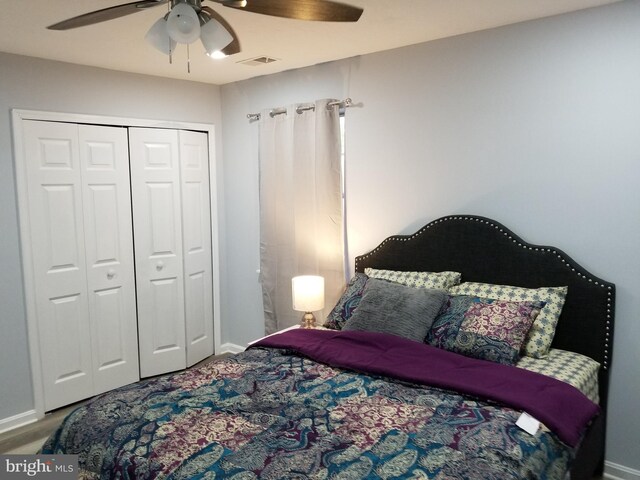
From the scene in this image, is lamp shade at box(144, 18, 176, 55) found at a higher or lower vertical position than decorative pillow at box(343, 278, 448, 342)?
higher

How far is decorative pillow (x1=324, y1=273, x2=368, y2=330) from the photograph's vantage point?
3046 mm

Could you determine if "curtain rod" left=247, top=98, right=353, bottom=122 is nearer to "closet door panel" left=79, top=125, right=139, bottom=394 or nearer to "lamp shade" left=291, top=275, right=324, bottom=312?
"closet door panel" left=79, top=125, right=139, bottom=394

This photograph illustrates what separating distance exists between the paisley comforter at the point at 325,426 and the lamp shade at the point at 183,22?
1.41 meters

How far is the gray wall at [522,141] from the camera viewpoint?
8.07ft

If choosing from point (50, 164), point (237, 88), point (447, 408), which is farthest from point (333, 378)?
point (237, 88)

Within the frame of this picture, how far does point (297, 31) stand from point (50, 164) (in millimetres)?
1877

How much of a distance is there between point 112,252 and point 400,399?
98.8 inches

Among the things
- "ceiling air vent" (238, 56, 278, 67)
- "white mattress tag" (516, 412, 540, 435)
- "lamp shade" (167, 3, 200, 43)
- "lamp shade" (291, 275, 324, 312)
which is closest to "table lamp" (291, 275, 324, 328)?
"lamp shade" (291, 275, 324, 312)

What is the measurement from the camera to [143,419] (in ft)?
6.14

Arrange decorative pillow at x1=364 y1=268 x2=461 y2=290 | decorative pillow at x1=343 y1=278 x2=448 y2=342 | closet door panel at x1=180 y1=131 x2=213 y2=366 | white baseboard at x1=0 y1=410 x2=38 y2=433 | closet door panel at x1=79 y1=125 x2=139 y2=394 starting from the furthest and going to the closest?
closet door panel at x1=180 y1=131 x2=213 y2=366 < closet door panel at x1=79 y1=125 x2=139 y2=394 < white baseboard at x1=0 y1=410 x2=38 y2=433 < decorative pillow at x1=364 y1=268 x2=461 y2=290 < decorative pillow at x1=343 y1=278 x2=448 y2=342

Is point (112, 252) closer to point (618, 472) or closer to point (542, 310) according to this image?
point (542, 310)

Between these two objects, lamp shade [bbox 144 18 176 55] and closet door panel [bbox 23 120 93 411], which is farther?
closet door panel [bbox 23 120 93 411]

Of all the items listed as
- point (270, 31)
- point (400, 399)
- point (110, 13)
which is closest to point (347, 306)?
point (400, 399)

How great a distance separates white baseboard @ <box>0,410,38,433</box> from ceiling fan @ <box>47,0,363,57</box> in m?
2.52
